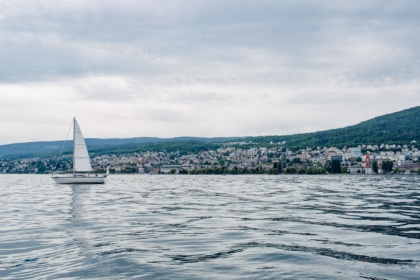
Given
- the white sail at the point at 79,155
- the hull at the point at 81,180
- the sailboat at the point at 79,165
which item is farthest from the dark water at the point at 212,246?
the white sail at the point at 79,155

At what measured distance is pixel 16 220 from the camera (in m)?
24.5

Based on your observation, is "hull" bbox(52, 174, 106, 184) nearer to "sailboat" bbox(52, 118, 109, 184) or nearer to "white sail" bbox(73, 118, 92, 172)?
"sailboat" bbox(52, 118, 109, 184)

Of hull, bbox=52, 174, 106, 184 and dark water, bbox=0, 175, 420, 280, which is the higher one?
dark water, bbox=0, 175, 420, 280

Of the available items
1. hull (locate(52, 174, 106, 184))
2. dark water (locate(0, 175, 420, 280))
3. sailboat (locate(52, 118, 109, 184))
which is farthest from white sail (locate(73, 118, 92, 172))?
dark water (locate(0, 175, 420, 280))

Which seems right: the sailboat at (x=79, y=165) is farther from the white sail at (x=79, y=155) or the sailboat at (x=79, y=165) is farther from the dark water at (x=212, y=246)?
the dark water at (x=212, y=246)

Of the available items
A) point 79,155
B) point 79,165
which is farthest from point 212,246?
point 79,165

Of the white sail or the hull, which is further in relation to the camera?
the white sail

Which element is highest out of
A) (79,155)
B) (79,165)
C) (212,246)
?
(79,155)

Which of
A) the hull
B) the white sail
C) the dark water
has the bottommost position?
the hull

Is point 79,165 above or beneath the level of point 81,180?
above

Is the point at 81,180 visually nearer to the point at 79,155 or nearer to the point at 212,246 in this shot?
the point at 79,155

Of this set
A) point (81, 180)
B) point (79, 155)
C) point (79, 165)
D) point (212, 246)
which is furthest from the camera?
point (79, 165)

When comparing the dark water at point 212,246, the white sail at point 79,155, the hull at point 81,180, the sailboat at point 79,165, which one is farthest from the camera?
the white sail at point 79,155

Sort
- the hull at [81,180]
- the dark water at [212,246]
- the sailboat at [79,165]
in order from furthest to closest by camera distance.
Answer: the sailboat at [79,165]
the hull at [81,180]
the dark water at [212,246]
